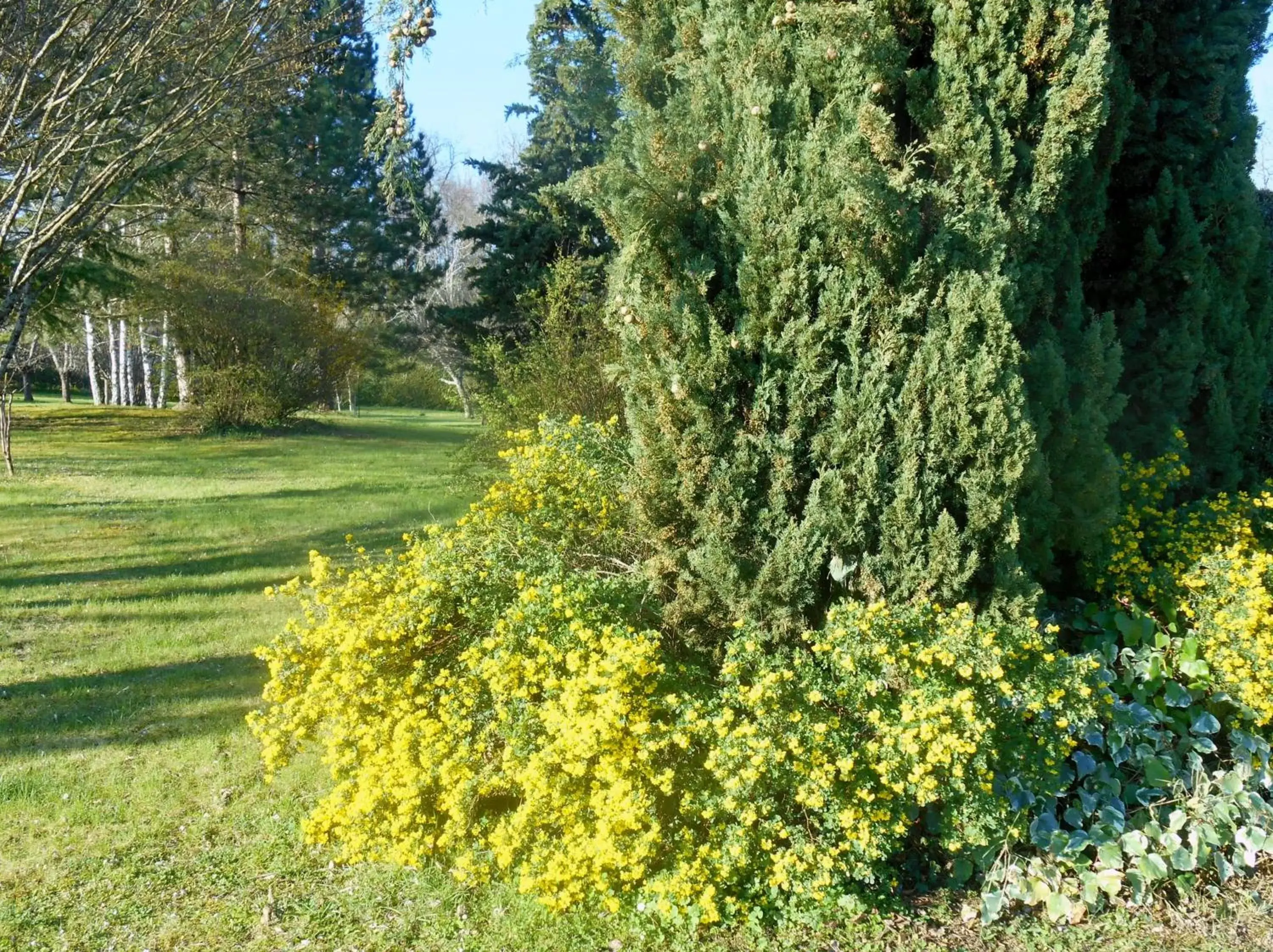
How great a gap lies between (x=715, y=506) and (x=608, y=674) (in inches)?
33.3

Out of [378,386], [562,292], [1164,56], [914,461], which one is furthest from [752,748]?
[378,386]

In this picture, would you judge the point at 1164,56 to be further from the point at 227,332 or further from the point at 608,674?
the point at 227,332

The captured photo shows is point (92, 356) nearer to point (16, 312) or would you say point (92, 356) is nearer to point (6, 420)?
point (6, 420)

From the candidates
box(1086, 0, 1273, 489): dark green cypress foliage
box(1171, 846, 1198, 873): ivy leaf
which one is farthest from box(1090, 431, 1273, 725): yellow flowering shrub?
box(1171, 846, 1198, 873): ivy leaf

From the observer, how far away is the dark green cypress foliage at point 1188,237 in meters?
4.64

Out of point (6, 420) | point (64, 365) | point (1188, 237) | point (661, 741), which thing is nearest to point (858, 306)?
point (661, 741)

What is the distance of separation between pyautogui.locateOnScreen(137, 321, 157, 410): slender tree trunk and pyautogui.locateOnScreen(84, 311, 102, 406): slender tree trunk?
1.23 m

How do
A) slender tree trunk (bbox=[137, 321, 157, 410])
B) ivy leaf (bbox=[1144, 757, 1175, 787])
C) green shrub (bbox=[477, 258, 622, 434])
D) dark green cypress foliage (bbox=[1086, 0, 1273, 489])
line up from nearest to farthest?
ivy leaf (bbox=[1144, 757, 1175, 787]), dark green cypress foliage (bbox=[1086, 0, 1273, 489]), green shrub (bbox=[477, 258, 622, 434]), slender tree trunk (bbox=[137, 321, 157, 410])

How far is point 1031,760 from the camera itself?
3.06 meters

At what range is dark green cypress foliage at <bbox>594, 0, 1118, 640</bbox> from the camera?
3.35m

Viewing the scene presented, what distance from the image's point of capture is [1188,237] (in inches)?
184

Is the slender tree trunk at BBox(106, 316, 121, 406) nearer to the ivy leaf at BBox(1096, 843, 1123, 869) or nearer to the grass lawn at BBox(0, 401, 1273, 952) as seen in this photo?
the grass lawn at BBox(0, 401, 1273, 952)

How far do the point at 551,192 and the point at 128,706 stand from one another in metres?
9.95

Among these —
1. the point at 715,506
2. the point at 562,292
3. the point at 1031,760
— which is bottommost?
the point at 1031,760
